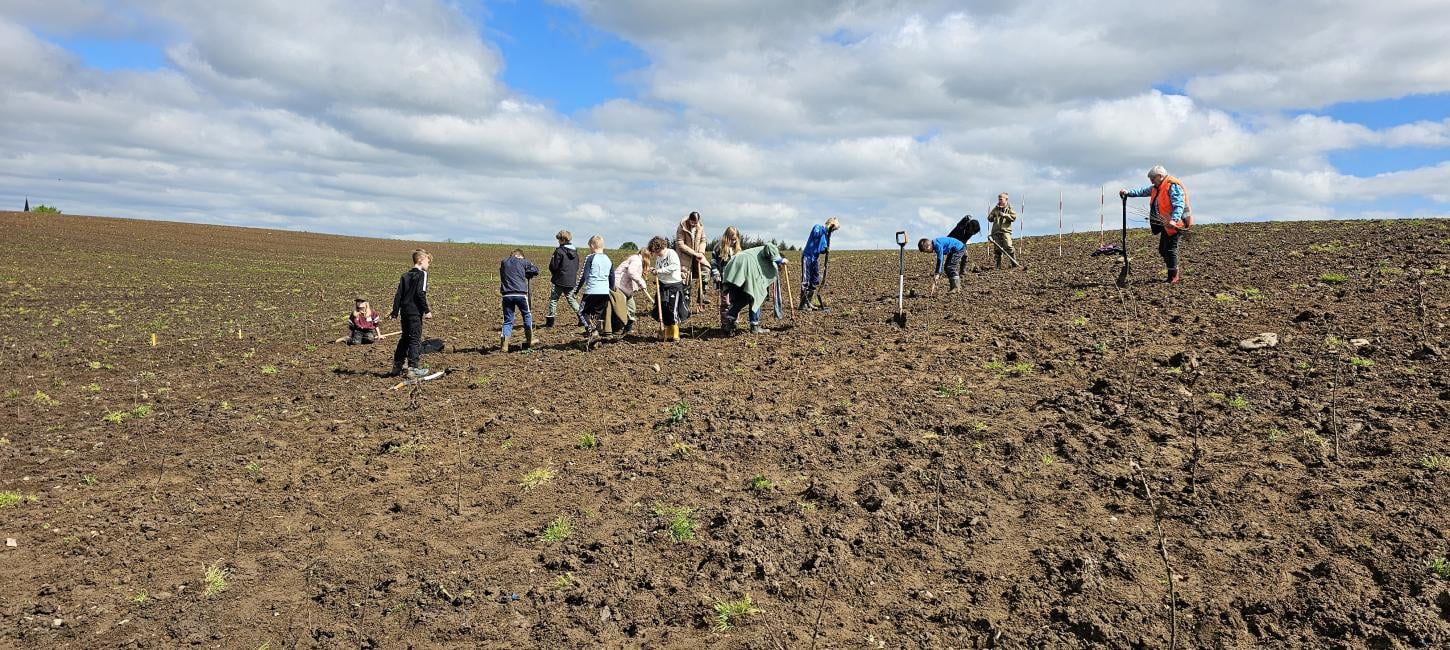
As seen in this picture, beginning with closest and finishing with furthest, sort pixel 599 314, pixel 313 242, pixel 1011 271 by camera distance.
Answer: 1. pixel 599 314
2. pixel 1011 271
3. pixel 313 242

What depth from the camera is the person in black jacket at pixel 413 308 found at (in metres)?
10.7

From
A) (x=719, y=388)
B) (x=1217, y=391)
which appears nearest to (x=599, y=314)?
(x=719, y=388)

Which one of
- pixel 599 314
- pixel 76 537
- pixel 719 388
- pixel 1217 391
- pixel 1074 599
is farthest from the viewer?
pixel 599 314

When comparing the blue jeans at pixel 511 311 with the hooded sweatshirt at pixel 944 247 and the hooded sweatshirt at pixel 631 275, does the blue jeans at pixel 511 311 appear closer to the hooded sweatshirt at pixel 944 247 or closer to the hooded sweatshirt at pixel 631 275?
the hooded sweatshirt at pixel 631 275

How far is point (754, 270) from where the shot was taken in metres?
12.2

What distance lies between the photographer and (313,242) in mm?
57531

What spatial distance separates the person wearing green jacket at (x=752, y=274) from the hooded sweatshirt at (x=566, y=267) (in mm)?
2771

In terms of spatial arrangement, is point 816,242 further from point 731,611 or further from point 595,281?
point 731,611

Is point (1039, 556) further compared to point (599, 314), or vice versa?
point (599, 314)

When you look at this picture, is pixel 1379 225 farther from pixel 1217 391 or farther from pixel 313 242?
pixel 313 242

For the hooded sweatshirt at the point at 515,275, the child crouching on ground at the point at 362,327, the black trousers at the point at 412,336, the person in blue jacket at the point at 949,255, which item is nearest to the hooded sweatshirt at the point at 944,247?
the person in blue jacket at the point at 949,255

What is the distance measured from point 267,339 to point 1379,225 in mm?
24227

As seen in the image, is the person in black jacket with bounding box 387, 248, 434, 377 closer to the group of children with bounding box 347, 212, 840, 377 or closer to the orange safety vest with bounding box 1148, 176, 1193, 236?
the group of children with bounding box 347, 212, 840, 377

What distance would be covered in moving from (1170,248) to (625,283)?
8.50m
